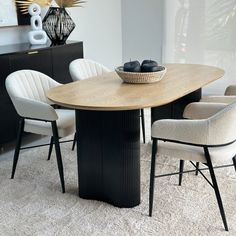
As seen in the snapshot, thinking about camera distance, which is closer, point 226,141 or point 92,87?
point 226,141

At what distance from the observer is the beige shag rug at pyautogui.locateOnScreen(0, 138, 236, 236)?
92.6 inches

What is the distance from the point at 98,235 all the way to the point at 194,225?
1.97ft

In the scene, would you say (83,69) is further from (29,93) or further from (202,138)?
(202,138)

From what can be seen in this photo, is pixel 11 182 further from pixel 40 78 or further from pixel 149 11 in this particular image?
pixel 149 11

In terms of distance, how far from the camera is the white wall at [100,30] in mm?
4801

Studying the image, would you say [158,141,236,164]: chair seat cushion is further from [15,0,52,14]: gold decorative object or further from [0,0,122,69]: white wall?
[0,0,122,69]: white wall

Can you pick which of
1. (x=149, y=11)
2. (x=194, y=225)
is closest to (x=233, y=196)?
(x=194, y=225)

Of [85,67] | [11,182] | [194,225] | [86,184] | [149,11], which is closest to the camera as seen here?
[194,225]

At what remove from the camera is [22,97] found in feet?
9.28

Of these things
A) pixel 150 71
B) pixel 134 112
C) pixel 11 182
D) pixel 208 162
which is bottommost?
pixel 11 182

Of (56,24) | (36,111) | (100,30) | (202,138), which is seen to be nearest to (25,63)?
(56,24)

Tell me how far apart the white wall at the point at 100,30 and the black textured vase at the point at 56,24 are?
0.61 metres

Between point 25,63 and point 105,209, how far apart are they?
1652 mm

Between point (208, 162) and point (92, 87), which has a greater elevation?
point (92, 87)
